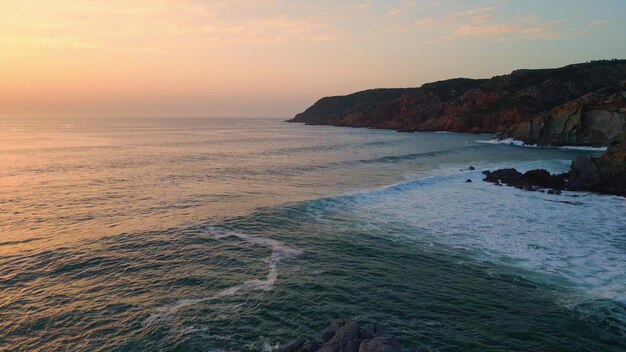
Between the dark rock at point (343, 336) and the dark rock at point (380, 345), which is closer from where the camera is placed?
the dark rock at point (380, 345)

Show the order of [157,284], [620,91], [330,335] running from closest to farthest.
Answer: [330,335] < [157,284] < [620,91]

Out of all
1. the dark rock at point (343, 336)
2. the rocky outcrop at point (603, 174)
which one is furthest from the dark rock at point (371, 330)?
the rocky outcrop at point (603, 174)

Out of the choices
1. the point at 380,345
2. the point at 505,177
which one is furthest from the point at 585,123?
the point at 380,345

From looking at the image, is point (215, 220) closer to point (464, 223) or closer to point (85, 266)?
point (85, 266)

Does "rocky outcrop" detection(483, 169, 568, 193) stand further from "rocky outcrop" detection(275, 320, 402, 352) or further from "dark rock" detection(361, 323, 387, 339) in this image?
"rocky outcrop" detection(275, 320, 402, 352)

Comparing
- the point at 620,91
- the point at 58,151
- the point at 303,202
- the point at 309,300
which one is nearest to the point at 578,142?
the point at 620,91

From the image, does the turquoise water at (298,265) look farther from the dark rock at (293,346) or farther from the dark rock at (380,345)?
the dark rock at (380,345)

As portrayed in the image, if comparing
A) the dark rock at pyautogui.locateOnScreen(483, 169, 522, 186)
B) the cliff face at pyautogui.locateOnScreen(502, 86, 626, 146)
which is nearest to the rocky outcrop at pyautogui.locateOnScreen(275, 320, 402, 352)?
the dark rock at pyautogui.locateOnScreen(483, 169, 522, 186)

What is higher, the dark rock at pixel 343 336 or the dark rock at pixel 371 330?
the dark rock at pixel 343 336
